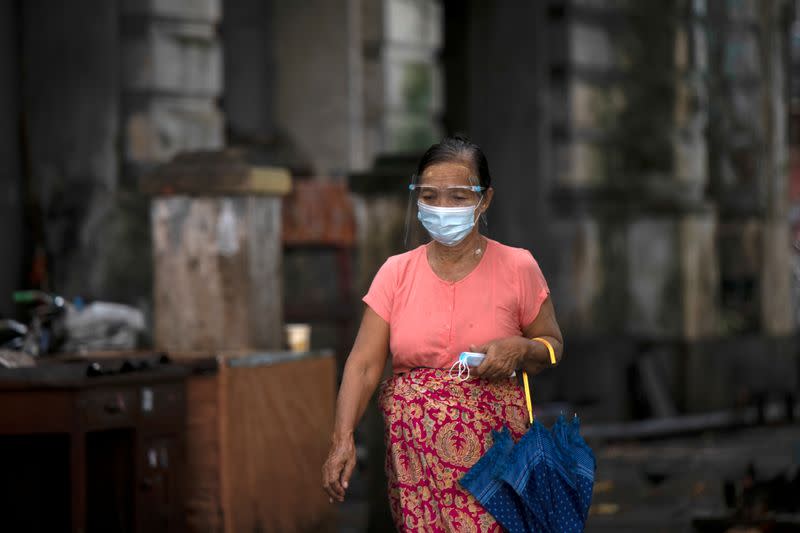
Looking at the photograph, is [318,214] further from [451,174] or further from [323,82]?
[451,174]

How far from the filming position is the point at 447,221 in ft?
17.4

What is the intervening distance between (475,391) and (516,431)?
191 mm

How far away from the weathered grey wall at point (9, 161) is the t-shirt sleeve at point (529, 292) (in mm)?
8409

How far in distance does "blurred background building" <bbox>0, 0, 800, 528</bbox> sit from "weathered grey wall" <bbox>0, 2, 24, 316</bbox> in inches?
1.3

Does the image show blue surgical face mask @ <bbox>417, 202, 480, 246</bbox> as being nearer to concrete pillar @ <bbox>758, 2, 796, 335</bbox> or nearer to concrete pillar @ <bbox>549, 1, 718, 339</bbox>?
concrete pillar @ <bbox>549, 1, 718, 339</bbox>

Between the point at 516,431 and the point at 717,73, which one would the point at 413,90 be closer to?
the point at 717,73

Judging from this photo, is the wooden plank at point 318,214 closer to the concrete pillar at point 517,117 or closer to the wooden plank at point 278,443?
the concrete pillar at point 517,117

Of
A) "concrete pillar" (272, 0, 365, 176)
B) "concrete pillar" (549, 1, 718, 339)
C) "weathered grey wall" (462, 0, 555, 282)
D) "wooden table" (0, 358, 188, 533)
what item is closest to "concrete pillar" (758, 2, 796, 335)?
"concrete pillar" (549, 1, 718, 339)

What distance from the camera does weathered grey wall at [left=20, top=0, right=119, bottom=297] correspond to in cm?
1366

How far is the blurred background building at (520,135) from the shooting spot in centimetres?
1376

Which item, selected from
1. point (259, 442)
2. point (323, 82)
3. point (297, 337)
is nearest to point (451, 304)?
point (259, 442)

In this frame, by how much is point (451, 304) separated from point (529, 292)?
0.84ft

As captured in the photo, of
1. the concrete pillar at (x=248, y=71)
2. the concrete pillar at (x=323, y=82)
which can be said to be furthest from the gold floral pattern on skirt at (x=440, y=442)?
the concrete pillar at (x=248, y=71)

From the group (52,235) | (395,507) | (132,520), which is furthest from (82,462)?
(52,235)
